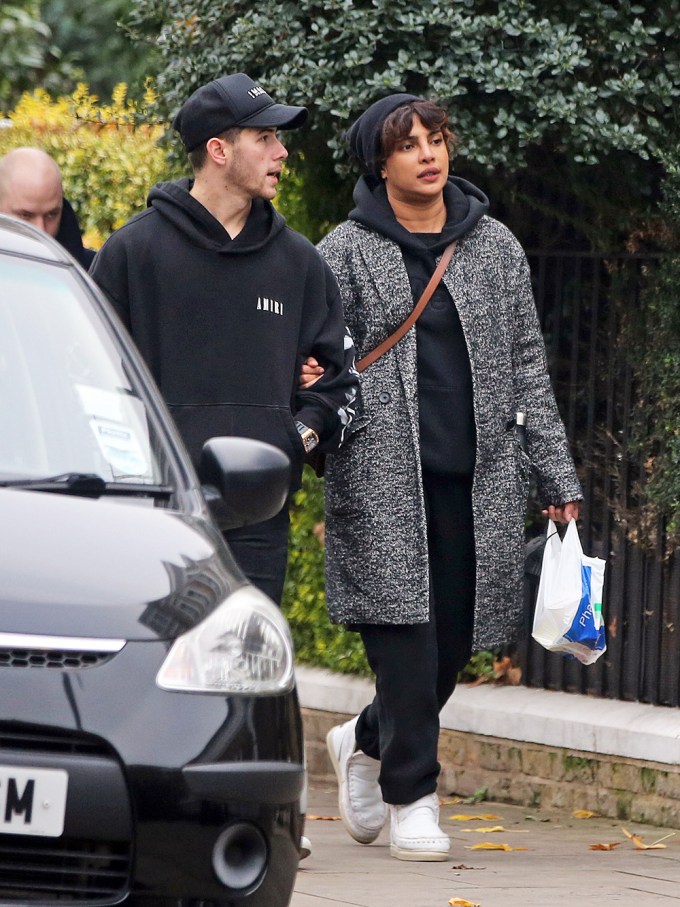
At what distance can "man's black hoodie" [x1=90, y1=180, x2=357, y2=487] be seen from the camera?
16.9 feet

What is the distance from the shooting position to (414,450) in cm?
571

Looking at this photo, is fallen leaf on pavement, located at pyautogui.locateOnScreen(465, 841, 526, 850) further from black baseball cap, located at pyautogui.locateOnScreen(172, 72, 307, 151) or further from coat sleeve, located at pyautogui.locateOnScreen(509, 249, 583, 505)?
black baseball cap, located at pyautogui.locateOnScreen(172, 72, 307, 151)

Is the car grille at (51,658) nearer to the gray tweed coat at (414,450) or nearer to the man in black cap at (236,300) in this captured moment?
the man in black cap at (236,300)

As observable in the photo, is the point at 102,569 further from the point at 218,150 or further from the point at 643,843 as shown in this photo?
the point at 643,843

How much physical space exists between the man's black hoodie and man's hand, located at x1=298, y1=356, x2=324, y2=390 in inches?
0.7

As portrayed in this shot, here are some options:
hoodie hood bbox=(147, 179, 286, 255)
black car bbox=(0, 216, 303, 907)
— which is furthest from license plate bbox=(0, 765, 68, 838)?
hoodie hood bbox=(147, 179, 286, 255)

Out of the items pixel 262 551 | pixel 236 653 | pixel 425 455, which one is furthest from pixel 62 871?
pixel 425 455

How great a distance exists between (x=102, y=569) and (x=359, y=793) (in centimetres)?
267

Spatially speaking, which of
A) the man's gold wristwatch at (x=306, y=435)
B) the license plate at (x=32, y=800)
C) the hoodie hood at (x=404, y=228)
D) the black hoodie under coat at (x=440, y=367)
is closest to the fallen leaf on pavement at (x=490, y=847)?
the black hoodie under coat at (x=440, y=367)

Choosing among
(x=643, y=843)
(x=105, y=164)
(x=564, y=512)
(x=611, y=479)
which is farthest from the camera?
(x=105, y=164)

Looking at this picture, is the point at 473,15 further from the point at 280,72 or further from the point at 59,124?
the point at 59,124

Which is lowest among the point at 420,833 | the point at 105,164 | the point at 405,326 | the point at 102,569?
the point at 420,833

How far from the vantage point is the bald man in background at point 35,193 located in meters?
6.24

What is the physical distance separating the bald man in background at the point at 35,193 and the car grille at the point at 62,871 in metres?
3.16
